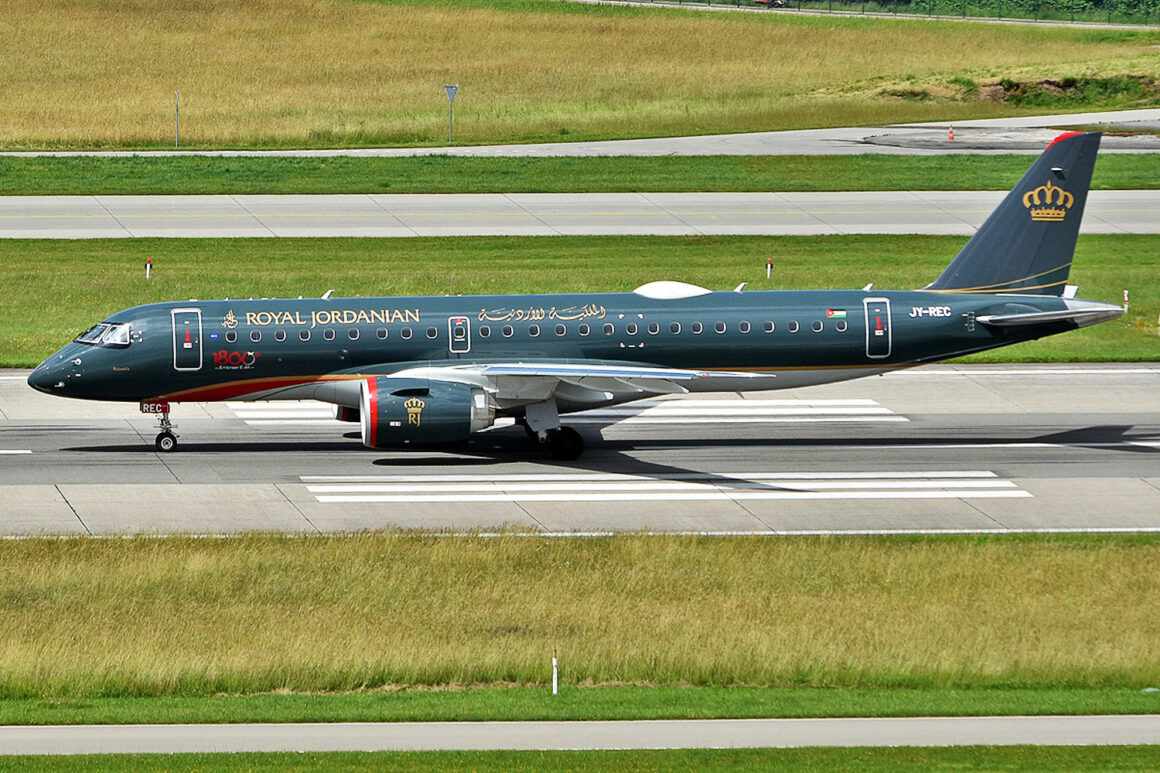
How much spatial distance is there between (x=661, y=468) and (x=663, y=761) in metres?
20.1

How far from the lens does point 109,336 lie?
4103 cm

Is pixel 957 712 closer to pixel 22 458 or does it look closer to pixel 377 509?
pixel 377 509

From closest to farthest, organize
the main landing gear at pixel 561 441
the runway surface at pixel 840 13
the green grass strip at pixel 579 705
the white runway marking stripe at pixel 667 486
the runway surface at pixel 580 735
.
Answer: the runway surface at pixel 580 735, the green grass strip at pixel 579 705, the white runway marking stripe at pixel 667 486, the main landing gear at pixel 561 441, the runway surface at pixel 840 13

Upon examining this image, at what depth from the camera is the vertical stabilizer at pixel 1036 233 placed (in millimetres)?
43844

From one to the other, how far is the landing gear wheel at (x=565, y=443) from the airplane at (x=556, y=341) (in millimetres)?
33

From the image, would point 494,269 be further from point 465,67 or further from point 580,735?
point 465,67

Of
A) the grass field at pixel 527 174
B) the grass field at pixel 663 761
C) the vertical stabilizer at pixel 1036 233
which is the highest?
the grass field at pixel 527 174

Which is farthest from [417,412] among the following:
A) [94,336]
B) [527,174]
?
[527,174]

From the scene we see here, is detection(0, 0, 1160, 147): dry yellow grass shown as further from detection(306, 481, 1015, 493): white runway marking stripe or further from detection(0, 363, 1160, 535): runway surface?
detection(306, 481, 1015, 493): white runway marking stripe

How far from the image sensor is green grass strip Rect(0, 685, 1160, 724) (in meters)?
23.1

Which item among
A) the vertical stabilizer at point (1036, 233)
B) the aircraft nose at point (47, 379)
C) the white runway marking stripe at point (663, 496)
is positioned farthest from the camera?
the vertical stabilizer at point (1036, 233)

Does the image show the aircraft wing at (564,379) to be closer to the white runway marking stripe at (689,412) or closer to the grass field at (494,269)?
the white runway marking stripe at (689,412)

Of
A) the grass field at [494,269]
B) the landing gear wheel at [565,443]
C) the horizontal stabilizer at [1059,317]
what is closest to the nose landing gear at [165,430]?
the landing gear wheel at [565,443]

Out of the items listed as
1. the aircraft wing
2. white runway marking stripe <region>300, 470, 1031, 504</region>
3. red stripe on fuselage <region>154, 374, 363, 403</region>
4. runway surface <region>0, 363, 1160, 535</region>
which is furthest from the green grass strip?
red stripe on fuselage <region>154, 374, 363, 403</region>
